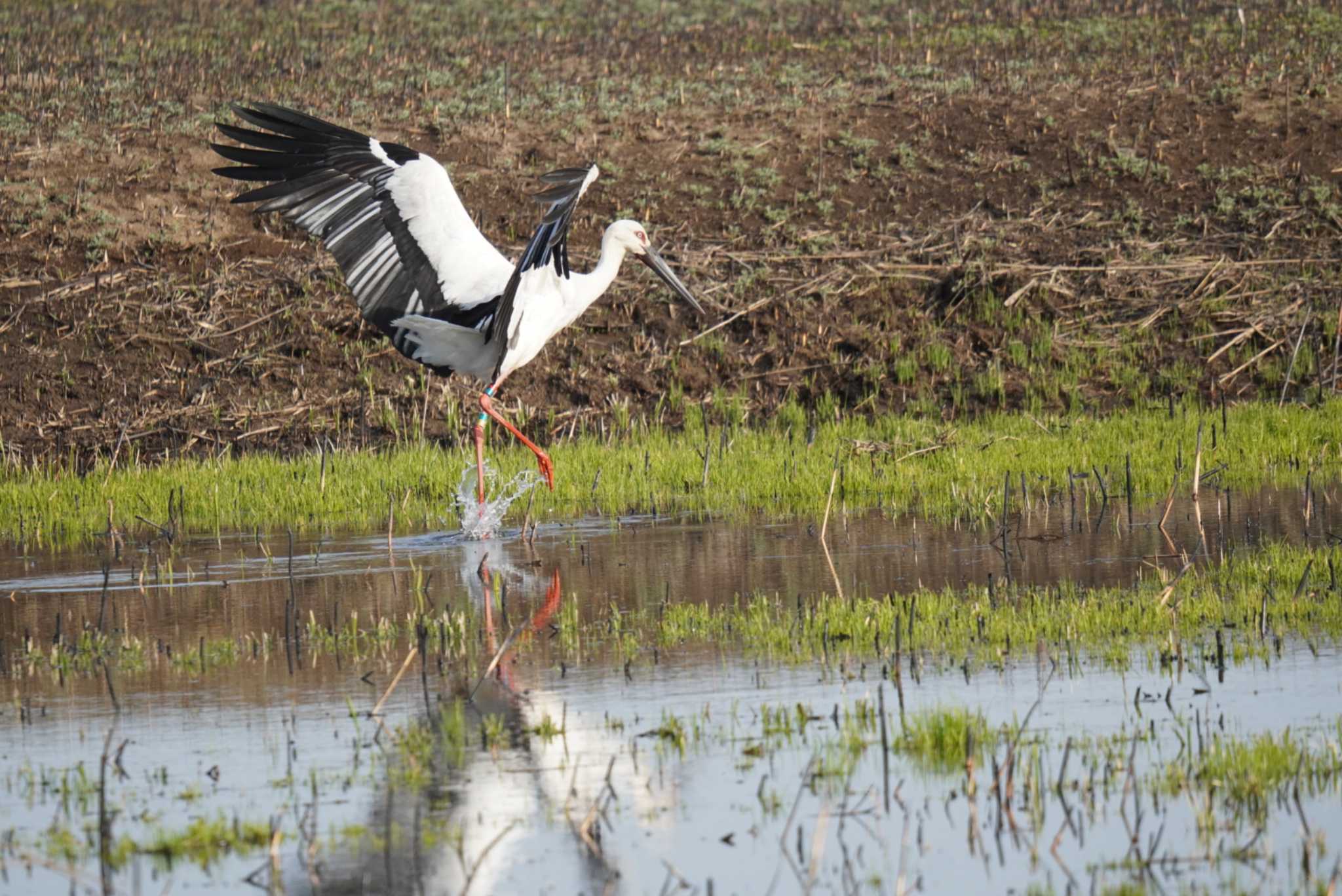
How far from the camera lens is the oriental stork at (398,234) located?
10375mm

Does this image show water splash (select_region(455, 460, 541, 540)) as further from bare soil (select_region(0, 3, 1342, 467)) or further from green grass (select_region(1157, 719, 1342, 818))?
green grass (select_region(1157, 719, 1342, 818))

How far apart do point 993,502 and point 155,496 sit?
199 inches

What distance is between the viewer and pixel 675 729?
539 cm

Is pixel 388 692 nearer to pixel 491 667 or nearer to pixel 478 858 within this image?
pixel 491 667

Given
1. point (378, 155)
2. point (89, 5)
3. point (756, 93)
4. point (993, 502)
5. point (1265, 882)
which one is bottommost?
point (1265, 882)

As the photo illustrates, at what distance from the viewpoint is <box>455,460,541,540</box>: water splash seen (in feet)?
31.5

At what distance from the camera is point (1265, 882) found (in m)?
4.11

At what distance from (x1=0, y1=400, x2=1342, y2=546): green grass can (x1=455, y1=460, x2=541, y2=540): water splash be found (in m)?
0.13

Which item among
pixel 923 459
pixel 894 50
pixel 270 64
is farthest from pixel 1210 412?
pixel 270 64

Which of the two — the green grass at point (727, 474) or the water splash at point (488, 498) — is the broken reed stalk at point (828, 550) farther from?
the water splash at point (488, 498)

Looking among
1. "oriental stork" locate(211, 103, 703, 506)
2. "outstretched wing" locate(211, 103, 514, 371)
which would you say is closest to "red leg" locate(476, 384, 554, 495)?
"oriental stork" locate(211, 103, 703, 506)

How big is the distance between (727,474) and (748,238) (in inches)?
211

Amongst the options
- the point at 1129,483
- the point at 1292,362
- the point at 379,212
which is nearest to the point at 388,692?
the point at 1129,483

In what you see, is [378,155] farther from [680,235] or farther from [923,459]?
[680,235]
